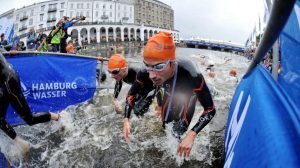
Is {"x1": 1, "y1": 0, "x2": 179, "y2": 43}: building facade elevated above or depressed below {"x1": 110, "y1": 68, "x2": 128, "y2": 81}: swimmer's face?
above

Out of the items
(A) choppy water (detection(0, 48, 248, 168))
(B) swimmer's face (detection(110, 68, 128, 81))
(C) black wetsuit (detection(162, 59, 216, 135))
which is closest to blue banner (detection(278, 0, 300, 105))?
(C) black wetsuit (detection(162, 59, 216, 135))

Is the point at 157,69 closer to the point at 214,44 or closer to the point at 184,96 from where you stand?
the point at 184,96

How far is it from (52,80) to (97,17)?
112072 millimetres

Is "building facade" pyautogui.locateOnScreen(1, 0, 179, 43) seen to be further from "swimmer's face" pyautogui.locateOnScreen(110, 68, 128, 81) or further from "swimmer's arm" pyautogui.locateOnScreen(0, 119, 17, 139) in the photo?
"swimmer's arm" pyautogui.locateOnScreen(0, 119, 17, 139)

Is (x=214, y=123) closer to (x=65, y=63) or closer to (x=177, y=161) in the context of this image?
(x=177, y=161)

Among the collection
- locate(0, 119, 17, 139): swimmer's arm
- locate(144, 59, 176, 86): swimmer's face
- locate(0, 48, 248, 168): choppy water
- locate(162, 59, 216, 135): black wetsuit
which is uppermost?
locate(144, 59, 176, 86): swimmer's face

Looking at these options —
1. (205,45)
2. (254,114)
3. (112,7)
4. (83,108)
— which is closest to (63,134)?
(83,108)

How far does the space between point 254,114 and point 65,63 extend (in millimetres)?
5478

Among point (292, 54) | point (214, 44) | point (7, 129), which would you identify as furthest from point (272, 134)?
point (214, 44)

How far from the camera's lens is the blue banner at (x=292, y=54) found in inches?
107

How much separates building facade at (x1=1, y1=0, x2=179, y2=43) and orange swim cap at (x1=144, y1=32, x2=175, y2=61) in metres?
97.6

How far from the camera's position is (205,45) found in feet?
316

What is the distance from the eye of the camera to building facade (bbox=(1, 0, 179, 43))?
4028 inches

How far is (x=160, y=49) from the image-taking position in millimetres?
3346
